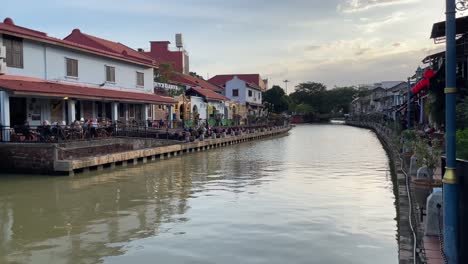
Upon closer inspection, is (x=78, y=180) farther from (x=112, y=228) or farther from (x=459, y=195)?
(x=459, y=195)

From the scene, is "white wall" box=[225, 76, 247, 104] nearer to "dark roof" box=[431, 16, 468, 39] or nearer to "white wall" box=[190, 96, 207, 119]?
"white wall" box=[190, 96, 207, 119]

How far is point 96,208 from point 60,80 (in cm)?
1466

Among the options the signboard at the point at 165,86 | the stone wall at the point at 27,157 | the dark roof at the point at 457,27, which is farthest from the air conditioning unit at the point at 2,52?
the signboard at the point at 165,86

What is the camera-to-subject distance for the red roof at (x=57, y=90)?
2009 centimetres

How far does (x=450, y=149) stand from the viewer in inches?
205

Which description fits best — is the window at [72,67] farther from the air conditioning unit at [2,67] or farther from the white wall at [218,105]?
the white wall at [218,105]

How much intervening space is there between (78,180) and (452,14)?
50.9 ft

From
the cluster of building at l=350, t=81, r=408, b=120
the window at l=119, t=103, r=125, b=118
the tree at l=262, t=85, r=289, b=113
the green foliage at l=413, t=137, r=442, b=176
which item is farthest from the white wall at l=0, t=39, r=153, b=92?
the tree at l=262, t=85, r=289, b=113

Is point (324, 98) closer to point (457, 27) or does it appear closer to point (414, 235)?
point (457, 27)

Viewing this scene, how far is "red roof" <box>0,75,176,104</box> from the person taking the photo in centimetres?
2009

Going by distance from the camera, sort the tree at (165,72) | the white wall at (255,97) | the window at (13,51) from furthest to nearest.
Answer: the white wall at (255,97)
the tree at (165,72)
the window at (13,51)

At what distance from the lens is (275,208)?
484 inches

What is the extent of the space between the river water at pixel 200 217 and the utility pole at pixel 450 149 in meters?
3.01

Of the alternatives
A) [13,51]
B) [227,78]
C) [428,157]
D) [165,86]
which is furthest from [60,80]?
[227,78]
